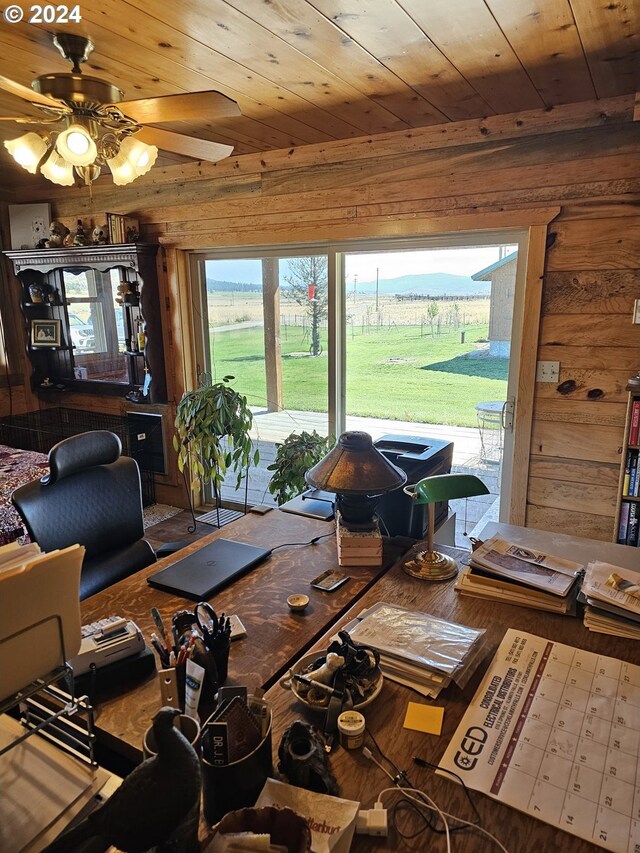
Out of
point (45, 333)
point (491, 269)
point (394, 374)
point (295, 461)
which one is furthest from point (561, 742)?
point (45, 333)

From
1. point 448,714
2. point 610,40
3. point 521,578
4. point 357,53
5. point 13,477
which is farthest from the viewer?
point 13,477

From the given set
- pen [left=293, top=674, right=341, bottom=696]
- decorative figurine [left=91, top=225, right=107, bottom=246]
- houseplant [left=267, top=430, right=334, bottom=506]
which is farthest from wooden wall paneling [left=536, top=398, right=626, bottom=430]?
decorative figurine [left=91, top=225, right=107, bottom=246]

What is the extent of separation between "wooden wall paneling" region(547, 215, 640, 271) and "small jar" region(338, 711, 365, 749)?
7.72 feet

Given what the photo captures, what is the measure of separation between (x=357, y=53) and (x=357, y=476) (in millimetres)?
1519

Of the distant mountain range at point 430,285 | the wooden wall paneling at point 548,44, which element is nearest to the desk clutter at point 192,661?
the wooden wall paneling at point 548,44

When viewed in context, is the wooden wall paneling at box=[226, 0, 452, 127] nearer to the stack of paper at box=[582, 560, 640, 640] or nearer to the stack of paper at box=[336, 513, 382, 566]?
the stack of paper at box=[336, 513, 382, 566]

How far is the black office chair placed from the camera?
75.6 inches

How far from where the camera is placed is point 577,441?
9.04 feet

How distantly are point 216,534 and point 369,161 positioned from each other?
2240 mm

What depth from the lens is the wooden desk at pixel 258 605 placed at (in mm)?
1138

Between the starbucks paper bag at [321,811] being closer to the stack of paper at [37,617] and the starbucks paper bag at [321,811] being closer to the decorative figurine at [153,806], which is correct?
the decorative figurine at [153,806]

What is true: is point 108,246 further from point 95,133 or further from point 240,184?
point 95,133

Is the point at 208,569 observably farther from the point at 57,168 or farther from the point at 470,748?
the point at 57,168

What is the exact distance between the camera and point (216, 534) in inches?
79.0
